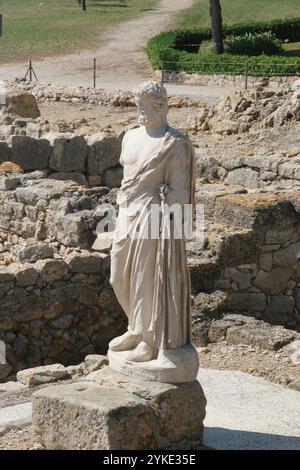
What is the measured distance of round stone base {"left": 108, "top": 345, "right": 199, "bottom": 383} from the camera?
33.6 ft

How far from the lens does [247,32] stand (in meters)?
47.6

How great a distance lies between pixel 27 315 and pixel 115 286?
4020mm

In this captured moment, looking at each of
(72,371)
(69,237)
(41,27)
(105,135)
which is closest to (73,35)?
(41,27)

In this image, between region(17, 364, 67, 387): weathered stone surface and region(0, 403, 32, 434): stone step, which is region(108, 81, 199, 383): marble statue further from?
region(17, 364, 67, 387): weathered stone surface

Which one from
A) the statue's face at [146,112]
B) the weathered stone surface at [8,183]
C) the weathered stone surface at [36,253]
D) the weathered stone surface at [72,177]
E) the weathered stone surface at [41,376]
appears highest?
the statue's face at [146,112]

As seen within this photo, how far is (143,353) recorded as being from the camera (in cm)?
1036

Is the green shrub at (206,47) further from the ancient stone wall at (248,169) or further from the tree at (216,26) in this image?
the ancient stone wall at (248,169)

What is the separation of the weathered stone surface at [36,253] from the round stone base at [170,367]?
477cm

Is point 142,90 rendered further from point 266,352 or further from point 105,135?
point 105,135

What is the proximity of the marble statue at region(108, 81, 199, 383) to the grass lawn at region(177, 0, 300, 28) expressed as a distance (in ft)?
141

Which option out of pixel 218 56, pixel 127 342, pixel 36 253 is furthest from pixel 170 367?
pixel 218 56

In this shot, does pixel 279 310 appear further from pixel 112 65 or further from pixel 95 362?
pixel 112 65

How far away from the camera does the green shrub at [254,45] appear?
43.1 metres

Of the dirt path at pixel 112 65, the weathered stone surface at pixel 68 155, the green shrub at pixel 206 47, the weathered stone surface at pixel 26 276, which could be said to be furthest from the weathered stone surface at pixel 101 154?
the green shrub at pixel 206 47
